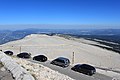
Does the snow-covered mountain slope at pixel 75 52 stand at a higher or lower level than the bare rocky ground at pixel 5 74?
lower

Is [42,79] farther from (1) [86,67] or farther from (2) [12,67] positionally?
(1) [86,67]

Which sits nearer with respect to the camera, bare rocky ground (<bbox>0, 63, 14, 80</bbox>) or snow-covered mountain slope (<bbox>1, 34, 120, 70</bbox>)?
bare rocky ground (<bbox>0, 63, 14, 80</bbox>)

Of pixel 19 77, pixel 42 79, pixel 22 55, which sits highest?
pixel 19 77

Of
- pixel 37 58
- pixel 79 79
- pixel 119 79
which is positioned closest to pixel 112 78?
pixel 119 79

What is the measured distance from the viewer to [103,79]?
28.8m

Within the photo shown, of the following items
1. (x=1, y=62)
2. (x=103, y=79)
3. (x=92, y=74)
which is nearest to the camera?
(x=1, y=62)

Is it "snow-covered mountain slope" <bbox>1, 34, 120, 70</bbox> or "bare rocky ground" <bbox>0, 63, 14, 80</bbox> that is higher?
"bare rocky ground" <bbox>0, 63, 14, 80</bbox>

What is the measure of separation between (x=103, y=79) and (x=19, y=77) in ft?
62.3

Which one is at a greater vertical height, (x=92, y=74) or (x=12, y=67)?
(x=12, y=67)

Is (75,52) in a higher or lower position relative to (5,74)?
lower

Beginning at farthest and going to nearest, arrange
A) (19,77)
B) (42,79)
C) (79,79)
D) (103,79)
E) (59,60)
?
(59,60), (103,79), (79,79), (42,79), (19,77)

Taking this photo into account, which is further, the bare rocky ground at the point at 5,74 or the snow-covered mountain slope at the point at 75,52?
the snow-covered mountain slope at the point at 75,52

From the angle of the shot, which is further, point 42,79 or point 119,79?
point 119,79

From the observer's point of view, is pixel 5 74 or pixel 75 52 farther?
pixel 75 52
